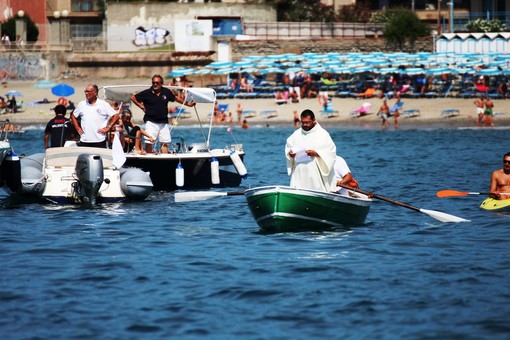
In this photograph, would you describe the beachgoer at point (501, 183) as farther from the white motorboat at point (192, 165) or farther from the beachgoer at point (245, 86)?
the beachgoer at point (245, 86)

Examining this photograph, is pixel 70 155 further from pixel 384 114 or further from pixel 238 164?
pixel 384 114

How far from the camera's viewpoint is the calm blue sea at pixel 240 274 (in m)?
12.6

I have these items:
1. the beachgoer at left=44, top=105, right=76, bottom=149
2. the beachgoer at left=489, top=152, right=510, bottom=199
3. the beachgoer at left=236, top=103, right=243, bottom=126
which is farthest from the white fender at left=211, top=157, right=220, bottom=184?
the beachgoer at left=236, top=103, right=243, bottom=126

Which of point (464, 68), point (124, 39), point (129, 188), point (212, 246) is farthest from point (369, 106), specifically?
point (212, 246)

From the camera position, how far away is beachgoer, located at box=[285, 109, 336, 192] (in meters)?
17.1

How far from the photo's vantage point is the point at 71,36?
77.2m

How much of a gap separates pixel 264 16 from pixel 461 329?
2502 inches

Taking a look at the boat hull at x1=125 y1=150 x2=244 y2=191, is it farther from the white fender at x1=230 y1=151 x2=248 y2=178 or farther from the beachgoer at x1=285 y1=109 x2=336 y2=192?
the beachgoer at x1=285 y1=109 x2=336 y2=192

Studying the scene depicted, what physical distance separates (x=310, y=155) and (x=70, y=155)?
598 centimetres

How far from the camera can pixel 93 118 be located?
70.8ft

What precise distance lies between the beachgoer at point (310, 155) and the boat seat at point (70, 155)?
5.04 metres

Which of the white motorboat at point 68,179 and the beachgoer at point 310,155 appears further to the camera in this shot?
the white motorboat at point 68,179

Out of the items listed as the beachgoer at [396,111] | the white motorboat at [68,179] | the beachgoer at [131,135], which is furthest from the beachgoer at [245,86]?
the white motorboat at [68,179]

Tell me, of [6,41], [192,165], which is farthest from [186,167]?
[6,41]
